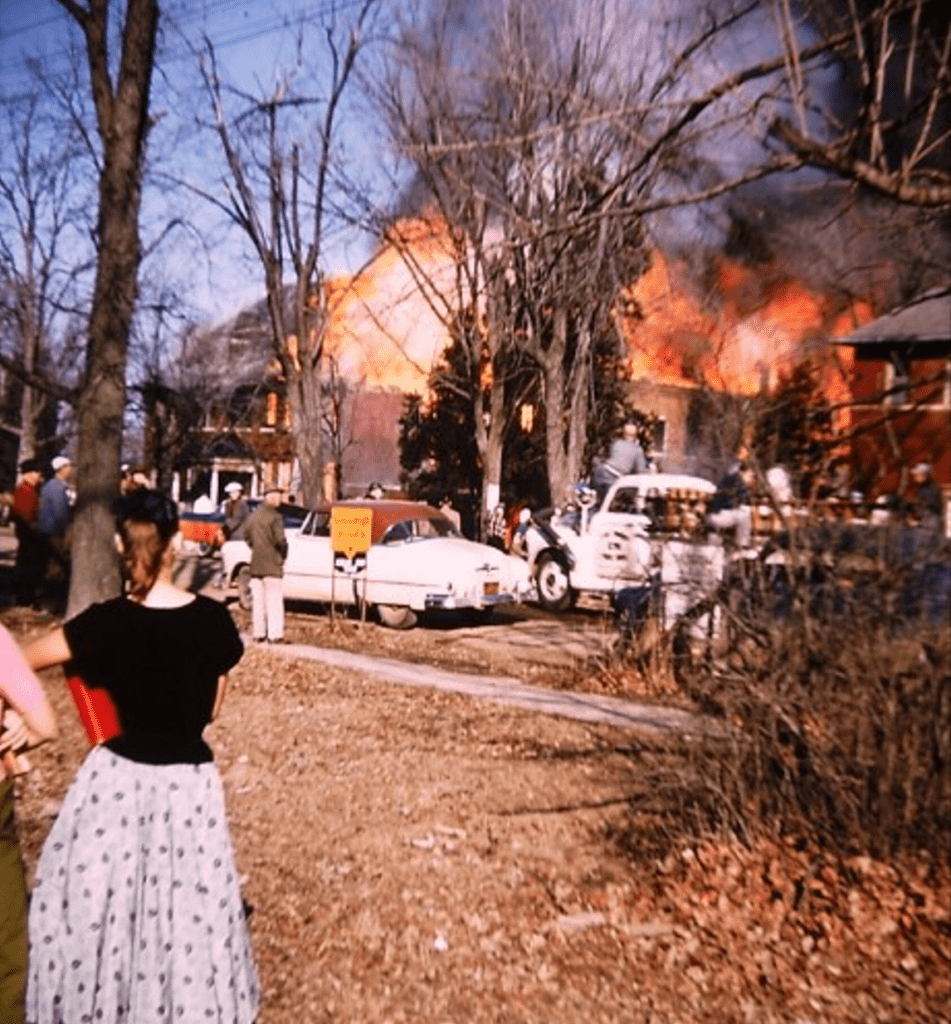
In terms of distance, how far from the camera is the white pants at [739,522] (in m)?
6.20

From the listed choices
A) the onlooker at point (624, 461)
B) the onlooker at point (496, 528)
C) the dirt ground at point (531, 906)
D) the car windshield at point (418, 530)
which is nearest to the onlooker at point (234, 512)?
the car windshield at point (418, 530)

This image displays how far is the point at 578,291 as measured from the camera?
1440 centimetres

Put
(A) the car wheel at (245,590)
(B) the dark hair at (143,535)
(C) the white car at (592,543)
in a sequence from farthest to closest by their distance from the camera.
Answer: (A) the car wheel at (245,590) → (C) the white car at (592,543) → (B) the dark hair at (143,535)

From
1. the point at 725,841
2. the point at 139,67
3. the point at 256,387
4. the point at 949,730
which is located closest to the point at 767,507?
the point at 949,730

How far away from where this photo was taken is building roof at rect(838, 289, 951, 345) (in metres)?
4.16

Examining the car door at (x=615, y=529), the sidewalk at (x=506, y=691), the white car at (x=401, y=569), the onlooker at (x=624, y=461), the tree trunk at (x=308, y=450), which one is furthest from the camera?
the tree trunk at (x=308, y=450)

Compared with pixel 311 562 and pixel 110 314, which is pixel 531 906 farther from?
pixel 311 562

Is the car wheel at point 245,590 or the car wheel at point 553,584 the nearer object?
the car wheel at point 245,590

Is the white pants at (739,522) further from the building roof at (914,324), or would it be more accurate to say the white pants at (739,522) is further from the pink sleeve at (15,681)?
the pink sleeve at (15,681)

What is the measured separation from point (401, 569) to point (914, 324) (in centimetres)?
1255

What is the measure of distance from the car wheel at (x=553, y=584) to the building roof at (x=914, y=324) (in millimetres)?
14667

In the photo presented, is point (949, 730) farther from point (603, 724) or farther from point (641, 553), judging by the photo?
point (641, 553)

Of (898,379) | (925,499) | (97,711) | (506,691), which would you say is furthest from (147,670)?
(506,691)

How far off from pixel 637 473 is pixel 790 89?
14083mm
